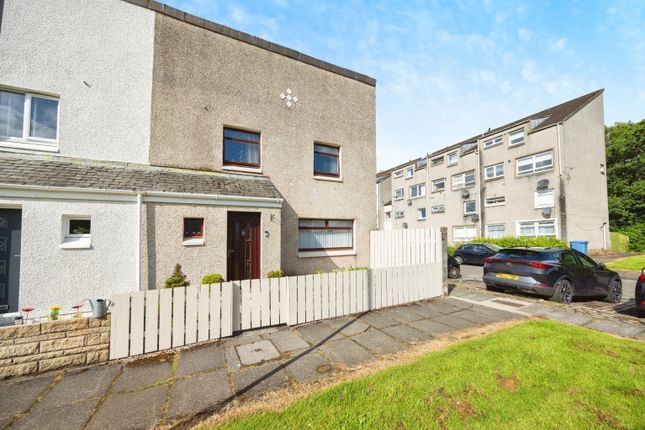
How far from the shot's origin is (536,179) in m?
20.9

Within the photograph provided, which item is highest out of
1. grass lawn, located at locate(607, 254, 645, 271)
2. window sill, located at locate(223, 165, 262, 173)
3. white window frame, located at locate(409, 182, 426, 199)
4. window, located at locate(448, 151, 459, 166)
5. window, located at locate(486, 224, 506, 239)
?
window, located at locate(448, 151, 459, 166)

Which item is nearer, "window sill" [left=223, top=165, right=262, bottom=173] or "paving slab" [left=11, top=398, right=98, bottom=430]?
"paving slab" [left=11, top=398, right=98, bottom=430]

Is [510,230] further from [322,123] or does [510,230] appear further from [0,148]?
[0,148]

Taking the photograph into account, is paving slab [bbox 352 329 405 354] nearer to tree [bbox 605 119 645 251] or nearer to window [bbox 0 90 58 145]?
window [bbox 0 90 58 145]

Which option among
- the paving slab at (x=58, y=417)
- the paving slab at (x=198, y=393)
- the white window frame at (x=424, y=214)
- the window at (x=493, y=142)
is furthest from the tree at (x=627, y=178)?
the paving slab at (x=58, y=417)

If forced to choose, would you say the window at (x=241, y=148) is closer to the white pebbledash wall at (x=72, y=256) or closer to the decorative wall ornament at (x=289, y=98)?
the decorative wall ornament at (x=289, y=98)

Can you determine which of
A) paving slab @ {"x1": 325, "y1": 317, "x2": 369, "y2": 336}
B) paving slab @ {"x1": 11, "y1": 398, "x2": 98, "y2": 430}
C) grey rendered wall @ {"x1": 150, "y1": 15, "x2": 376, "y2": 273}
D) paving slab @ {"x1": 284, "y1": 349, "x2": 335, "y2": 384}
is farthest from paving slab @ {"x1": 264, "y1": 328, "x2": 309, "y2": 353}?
grey rendered wall @ {"x1": 150, "y1": 15, "x2": 376, "y2": 273}

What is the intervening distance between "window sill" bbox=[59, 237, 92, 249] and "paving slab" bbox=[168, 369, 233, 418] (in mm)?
4575

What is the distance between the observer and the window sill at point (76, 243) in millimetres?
6016

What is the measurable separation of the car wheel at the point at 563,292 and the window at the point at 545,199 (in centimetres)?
1589

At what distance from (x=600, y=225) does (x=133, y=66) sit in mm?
32004

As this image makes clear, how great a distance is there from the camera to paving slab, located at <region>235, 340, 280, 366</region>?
4348 mm

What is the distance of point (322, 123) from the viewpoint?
10.6 metres

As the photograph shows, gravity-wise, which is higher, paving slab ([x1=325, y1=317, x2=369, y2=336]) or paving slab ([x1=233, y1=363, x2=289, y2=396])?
paving slab ([x1=233, y1=363, x2=289, y2=396])
